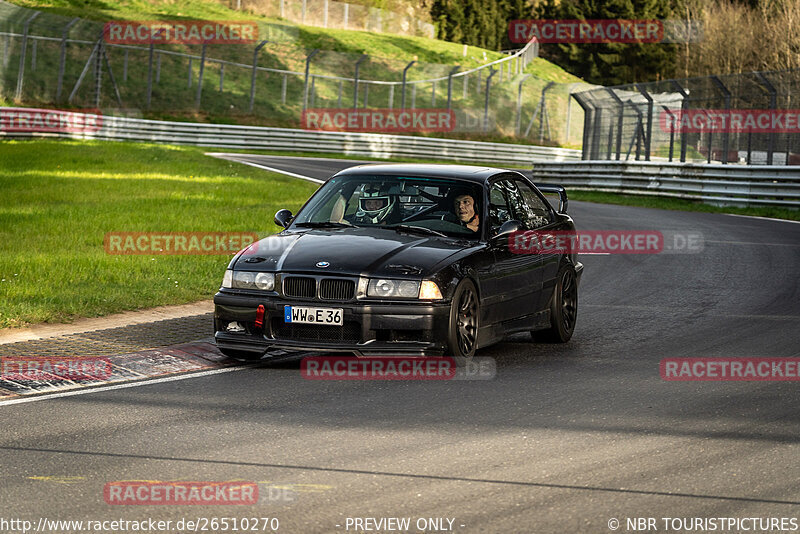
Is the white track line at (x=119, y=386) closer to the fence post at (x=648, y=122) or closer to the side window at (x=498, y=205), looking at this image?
the side window at (x=498, y=205)

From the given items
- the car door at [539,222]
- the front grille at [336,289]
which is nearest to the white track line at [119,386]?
the front grille at [336,289]

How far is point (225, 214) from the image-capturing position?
1973 centimetres

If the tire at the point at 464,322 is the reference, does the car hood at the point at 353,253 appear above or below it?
above

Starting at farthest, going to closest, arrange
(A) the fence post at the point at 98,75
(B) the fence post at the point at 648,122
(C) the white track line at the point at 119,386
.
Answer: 1. (A) the fence post at the point at 98,75
2. (B) the fence post at the point at 648,122
3. (C) the white track line at the point at 119,386

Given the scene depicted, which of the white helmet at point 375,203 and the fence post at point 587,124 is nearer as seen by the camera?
the white helmet at point 375,203

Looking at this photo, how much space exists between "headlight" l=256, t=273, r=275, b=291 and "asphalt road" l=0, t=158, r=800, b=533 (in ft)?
2.00

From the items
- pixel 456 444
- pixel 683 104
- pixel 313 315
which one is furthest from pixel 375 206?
pixel 683 104

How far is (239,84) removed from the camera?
2157 inches

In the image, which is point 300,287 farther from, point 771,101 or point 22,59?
point 22,59

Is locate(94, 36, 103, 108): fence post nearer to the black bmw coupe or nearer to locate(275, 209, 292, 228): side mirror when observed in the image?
locate(275, 209, 292, 228): side mirror

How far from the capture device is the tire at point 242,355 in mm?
8641

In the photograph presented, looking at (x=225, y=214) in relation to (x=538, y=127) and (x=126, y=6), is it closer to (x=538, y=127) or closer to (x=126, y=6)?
(x=538, y=127)

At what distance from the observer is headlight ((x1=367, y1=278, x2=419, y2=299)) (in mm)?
8148

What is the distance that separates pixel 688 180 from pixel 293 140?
22.7 metres
